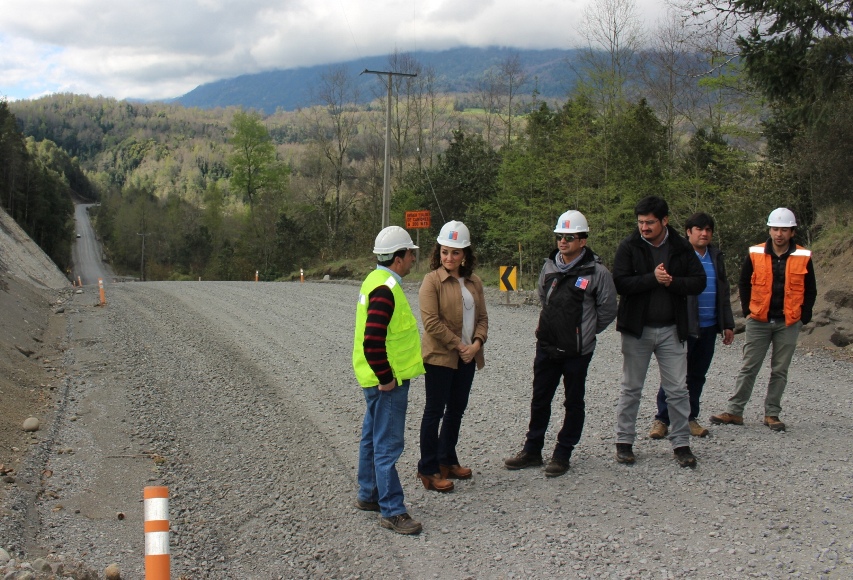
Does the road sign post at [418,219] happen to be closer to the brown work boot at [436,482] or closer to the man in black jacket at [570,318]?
the man in black jacket at [570,318]

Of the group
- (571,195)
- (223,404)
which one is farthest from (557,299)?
(571,195)

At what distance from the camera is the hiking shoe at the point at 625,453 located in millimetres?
5910

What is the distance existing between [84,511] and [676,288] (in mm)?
5275

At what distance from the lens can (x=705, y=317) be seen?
6.56m

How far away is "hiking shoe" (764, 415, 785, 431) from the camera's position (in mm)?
6793

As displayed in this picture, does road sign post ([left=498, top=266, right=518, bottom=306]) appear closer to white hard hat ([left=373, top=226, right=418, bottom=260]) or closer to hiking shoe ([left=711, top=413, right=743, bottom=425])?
hiking shoe ([left=711, top=413, right=743, bottom=425])

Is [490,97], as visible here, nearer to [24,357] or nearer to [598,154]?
[598,154]

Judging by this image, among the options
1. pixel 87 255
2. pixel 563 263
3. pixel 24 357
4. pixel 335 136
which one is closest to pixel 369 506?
pixel 563 263

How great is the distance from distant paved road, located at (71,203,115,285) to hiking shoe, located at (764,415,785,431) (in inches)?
3090

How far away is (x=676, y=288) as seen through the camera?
568 cm

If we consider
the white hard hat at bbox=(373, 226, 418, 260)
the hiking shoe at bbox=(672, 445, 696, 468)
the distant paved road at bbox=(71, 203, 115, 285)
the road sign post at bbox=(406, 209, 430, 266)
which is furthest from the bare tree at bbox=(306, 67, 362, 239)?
the white hard hat at bbox=(373, 226, 418, 260)

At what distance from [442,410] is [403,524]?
980mm

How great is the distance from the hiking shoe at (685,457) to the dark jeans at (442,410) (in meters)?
1.82

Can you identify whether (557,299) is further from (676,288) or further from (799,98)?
(799,98)
